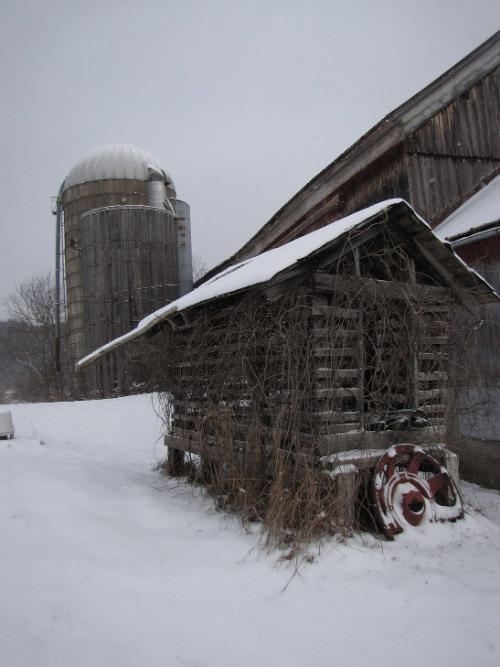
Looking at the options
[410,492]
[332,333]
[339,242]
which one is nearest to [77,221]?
[339,242]

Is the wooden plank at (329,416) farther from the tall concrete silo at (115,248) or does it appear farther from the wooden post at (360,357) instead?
the tall concrete silo at (115,248)

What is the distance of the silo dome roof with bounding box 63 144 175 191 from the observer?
58.4 feet

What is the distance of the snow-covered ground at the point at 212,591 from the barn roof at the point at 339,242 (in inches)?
88.1

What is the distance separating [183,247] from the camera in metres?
18.1

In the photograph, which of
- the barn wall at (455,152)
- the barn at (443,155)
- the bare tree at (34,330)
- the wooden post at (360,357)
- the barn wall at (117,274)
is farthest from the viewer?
the bare tree at (34,330)

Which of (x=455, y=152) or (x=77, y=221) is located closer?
(x=455, y=152)

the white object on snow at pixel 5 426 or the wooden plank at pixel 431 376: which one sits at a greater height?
the wooden plank at pixel 431 376

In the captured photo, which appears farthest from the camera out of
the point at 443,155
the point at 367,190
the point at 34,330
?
the point at 34,330

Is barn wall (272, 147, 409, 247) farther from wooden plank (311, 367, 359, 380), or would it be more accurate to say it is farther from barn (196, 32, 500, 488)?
wooden plank (311, 367, 359, 380)

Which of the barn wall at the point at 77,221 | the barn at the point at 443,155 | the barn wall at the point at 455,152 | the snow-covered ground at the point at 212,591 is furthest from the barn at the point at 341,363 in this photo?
the barn wall at the point at 77,221

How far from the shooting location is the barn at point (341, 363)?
185 inches

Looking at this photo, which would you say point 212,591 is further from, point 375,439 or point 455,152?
point 455,152

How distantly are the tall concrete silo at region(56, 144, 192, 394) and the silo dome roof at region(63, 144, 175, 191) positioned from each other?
1.4 inches

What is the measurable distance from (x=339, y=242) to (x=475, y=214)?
396 centimetres
